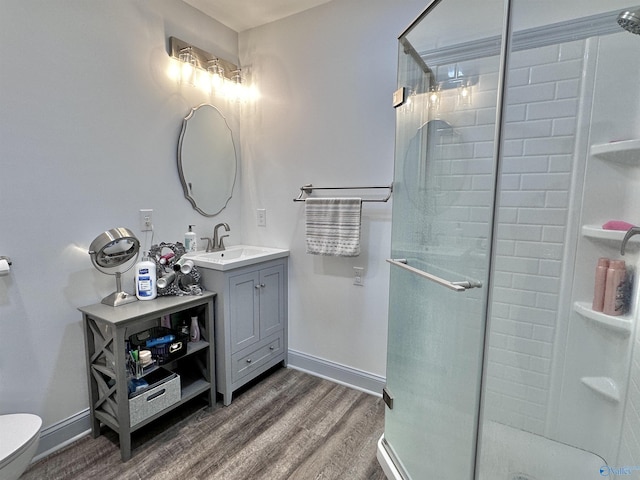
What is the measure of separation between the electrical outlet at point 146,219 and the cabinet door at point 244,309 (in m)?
0.60

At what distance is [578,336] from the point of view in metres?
1.44

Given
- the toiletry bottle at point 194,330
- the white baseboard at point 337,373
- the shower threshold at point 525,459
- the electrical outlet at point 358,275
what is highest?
the electrical outlet at point 358,275

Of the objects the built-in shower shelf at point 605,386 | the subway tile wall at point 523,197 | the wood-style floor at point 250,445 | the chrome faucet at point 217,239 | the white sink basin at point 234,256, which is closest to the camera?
the built-in shower shelf at point 605,386

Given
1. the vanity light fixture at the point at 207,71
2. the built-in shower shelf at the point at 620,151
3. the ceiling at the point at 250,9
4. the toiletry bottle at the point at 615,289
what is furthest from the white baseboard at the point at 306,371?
the ceiling at the point at 250,9

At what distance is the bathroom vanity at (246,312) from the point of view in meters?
2.01

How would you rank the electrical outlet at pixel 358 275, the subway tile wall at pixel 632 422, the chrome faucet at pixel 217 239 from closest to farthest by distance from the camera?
the subway tile wall at pixel 632 422 → the electrical outlet at pixel 358 275 → the chrome faucet at pixel 217 239

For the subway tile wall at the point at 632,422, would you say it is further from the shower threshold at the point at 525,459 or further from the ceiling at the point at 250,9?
the ceiling at the point at 250,9

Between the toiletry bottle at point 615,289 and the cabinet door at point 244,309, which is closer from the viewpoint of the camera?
the toiletry bottle at point 615,289

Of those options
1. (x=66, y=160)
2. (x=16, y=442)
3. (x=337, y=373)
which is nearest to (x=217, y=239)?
(x=66, y=160)

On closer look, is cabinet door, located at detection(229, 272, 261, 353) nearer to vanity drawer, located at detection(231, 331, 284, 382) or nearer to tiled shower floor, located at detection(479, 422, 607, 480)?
vanity drawer, located at detection(231, 331, 284, 382)

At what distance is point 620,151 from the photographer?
125 cm

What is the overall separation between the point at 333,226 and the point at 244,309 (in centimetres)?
78

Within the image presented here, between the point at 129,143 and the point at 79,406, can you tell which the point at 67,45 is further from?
the point at 79,406

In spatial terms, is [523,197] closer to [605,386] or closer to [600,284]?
[600,284]
